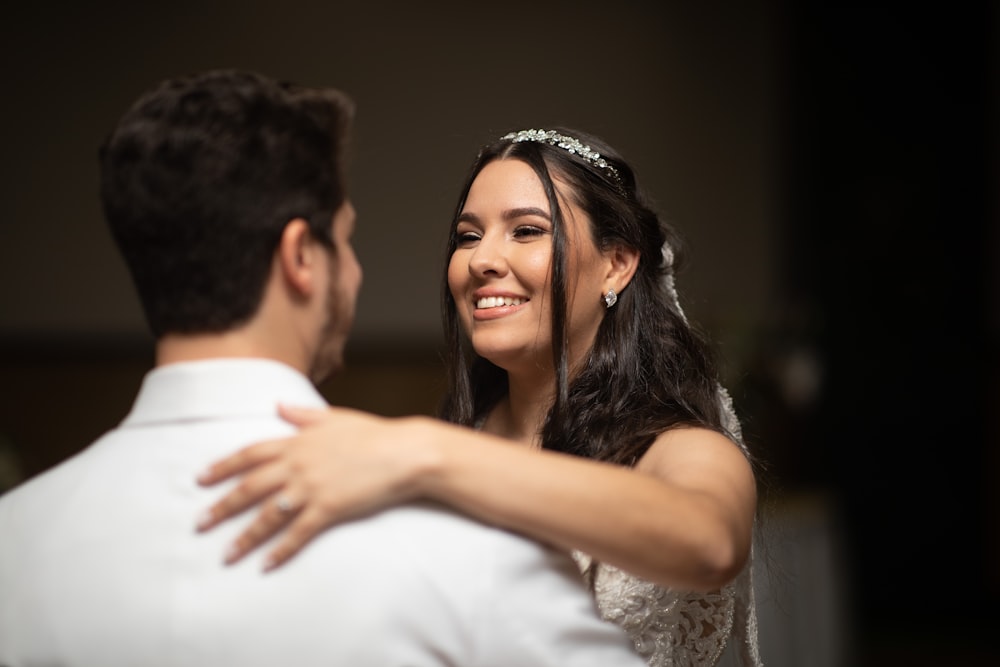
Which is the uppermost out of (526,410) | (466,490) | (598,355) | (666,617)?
(466,490)

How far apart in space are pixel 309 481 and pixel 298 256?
0.28 meters

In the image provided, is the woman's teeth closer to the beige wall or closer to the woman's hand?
the woman's hand

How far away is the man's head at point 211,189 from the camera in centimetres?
136

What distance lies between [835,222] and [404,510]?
693 cm

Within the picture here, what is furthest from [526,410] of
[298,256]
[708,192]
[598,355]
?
[708,192]

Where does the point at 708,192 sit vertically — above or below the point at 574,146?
below

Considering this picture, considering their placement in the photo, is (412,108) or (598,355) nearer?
(598,355)

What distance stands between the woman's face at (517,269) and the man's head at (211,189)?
954 mm

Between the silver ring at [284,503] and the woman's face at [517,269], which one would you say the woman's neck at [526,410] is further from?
the silver ring at [284,503]

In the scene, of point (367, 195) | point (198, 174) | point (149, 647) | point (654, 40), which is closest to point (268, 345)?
point (198, 174)

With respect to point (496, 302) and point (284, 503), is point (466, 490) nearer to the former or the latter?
point (284, 503)

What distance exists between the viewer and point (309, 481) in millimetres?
1336

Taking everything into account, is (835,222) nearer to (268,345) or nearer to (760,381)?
(760,381)

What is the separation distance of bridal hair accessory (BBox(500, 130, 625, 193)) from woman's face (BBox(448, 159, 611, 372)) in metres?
0.10
